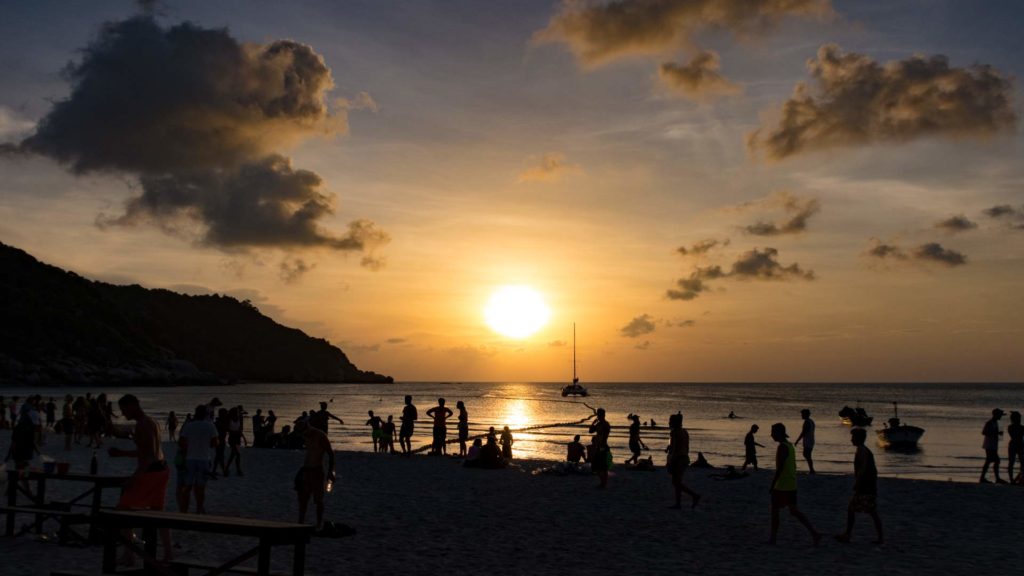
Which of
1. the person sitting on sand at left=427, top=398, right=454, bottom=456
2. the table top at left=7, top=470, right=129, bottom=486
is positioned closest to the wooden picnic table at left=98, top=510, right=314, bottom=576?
the table top at left=7, top=470, right=129, bottom=486

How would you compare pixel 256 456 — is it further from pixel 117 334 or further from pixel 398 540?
pixel 117 334

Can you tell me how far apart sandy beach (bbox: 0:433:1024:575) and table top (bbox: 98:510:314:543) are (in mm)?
3270

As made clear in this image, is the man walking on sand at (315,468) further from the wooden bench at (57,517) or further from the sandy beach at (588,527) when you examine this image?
the wooden bench at (57,517)

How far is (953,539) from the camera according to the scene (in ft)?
48.6

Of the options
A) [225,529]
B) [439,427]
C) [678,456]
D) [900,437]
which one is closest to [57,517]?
[225,529]

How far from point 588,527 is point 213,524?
919cm

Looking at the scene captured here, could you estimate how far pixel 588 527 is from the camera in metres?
15.5

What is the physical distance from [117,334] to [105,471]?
172443 millimetres

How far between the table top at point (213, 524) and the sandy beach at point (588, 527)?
10.7 feet

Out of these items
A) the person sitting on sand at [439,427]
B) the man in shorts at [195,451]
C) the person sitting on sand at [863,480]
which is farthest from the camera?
the person sitting on sand at [439,427]

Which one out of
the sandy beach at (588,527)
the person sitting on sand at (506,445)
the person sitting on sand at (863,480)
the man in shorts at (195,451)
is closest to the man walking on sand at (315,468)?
the sandy beach at (588,527)

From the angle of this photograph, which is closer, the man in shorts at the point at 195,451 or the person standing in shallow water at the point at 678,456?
the man in shorts at the point at 195,451

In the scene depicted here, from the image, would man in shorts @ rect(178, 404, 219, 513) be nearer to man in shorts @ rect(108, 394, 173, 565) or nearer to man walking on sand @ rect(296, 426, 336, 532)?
man walking on sand @ rect(296, 426, 336, 532)

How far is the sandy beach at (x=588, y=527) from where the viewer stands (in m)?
11.9
